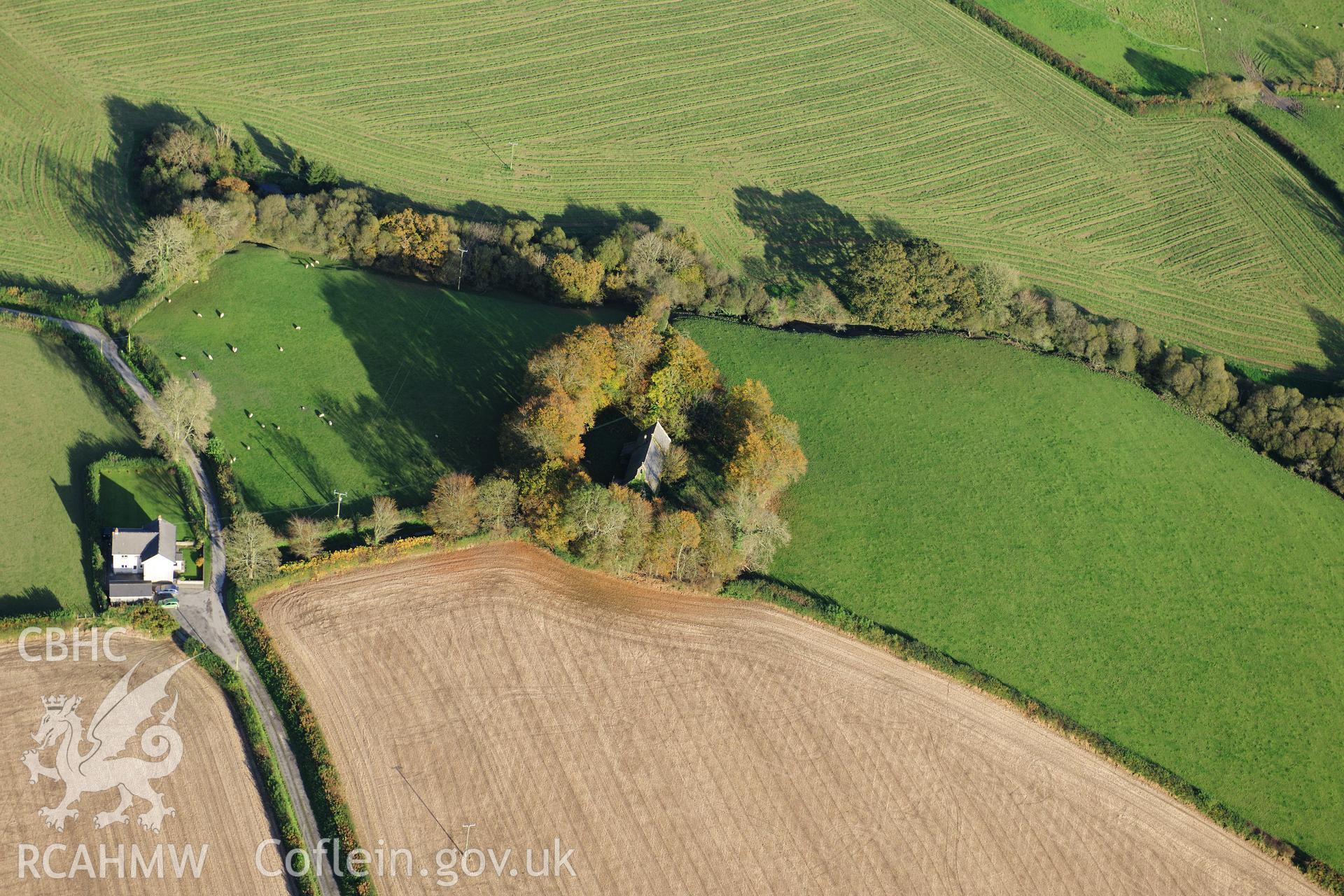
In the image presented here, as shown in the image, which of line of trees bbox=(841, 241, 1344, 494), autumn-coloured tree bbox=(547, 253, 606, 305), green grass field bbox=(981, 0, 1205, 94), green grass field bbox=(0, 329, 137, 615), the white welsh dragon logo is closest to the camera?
the white welsh dragon logo

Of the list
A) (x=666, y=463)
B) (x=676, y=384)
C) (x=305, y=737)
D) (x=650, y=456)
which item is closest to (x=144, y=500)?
(x=305, y=737)

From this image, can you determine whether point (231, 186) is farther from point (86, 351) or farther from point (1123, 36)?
point (1123, 36)

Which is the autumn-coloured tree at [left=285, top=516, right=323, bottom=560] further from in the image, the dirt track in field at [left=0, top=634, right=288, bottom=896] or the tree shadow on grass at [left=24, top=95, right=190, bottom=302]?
the tree shadow on grass at [left=24, top=95, right=190, bottom=302]

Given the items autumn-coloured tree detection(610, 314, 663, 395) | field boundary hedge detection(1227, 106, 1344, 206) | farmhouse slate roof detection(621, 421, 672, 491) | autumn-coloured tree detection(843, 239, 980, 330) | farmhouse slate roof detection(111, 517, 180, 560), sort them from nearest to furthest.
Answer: farmhouse slate roof detection(111, 517, 180, 560)
farmhouse slate roof detection(621, 421, 672, 491)
autumn-coloured tree detection(610, 314, 663, 395)
autumn-coloured tree detection(843, 239, 980, 330)
field boundary hedge detection(1227, 106, 1344, 206)

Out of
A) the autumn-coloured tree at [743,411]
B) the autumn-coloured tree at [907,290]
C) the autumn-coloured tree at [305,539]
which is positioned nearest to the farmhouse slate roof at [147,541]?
the autumn-coloured tree at [305,539]

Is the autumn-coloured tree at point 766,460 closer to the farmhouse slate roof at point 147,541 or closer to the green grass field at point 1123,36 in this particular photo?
the farmhouse slate roof at point 147,541

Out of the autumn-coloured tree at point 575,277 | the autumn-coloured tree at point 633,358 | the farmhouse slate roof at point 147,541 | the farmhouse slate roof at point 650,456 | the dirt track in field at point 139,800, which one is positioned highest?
the autumn-coloured tree at point 575,277

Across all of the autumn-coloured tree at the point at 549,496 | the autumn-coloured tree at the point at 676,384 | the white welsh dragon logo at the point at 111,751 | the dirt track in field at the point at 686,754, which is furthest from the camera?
the autumn-coloured tree at the point at 676,384

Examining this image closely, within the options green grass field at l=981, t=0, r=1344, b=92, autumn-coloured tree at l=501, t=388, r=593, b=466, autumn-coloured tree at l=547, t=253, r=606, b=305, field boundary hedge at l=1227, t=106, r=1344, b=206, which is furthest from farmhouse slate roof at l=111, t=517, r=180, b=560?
field boundary hedge at l=1227, t=106, r=1344, b=206
